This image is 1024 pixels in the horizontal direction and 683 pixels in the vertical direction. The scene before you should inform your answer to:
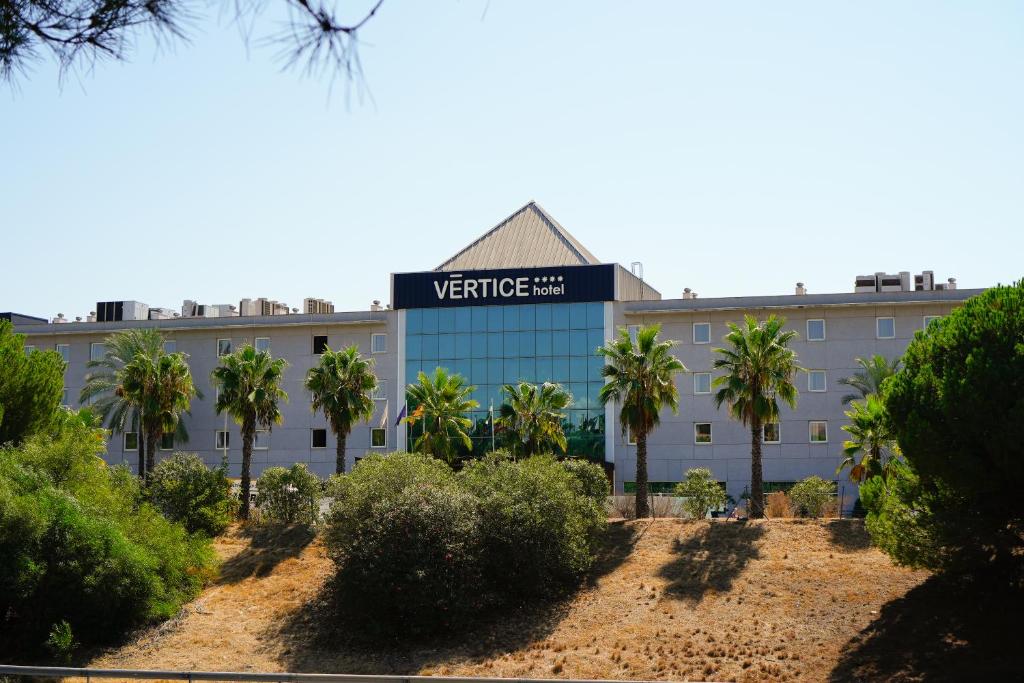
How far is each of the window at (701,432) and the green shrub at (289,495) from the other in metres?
21.3

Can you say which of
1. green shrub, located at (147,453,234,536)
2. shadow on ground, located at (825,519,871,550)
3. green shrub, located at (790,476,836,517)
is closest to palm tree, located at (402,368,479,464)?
green shrub, located at (147,453,234,536)

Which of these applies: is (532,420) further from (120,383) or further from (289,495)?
(120,383)

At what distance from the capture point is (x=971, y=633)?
28.9 m

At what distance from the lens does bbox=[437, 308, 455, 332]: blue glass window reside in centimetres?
5925

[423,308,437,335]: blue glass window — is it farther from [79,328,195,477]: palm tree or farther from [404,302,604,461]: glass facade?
[79,328,195,477]: palm tree

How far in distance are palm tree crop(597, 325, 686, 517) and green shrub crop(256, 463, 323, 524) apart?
12738 mm

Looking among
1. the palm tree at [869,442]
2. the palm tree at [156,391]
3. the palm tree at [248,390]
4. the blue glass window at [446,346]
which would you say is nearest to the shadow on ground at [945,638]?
the palm tree at [869,442]

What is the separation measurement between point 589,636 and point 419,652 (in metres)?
5.12

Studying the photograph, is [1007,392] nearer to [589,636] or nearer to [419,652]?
[589,636]

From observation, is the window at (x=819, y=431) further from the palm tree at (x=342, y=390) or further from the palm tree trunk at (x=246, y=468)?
the palm tree trunk at (x=246, y=468)

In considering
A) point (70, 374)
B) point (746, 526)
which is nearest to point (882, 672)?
point (746, 526)

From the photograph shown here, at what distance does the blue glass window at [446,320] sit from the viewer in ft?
194

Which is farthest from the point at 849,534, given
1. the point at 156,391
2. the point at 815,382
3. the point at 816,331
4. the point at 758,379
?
the point at 156,391

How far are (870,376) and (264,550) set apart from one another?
96.5 feet
